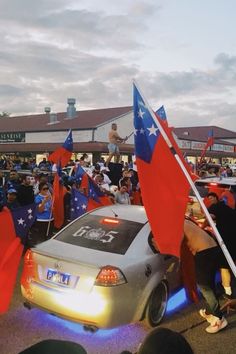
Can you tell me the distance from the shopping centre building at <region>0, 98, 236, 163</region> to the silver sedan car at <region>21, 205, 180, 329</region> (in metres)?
24.9

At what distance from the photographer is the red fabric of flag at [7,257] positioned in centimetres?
500

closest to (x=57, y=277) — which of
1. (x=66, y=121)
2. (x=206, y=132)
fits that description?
(x=66, y=121)

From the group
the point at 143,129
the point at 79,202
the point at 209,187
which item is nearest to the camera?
the point at 143,129

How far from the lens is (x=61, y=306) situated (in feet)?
16.8

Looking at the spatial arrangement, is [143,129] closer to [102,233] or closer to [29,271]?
[102,233]

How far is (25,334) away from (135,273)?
4.91 feet

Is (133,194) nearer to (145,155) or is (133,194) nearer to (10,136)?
(145,155)

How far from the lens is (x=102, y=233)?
592 cm

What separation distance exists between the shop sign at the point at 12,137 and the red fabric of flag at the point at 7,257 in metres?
36.8

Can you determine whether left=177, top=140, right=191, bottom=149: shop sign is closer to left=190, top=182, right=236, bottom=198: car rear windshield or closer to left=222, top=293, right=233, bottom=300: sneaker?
left=190, top=182, right=236, bottom=198: car rear windshield

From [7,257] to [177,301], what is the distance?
2.55m

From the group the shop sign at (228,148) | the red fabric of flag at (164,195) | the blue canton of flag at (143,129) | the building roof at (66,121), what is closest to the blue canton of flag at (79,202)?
the blue canton of flag at (143,129)

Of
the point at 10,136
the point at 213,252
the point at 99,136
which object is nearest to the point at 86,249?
the point at 213,252

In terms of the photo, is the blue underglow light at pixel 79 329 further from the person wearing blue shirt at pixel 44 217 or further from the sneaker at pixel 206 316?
the person wearing blue shirt at pixel 44 217
